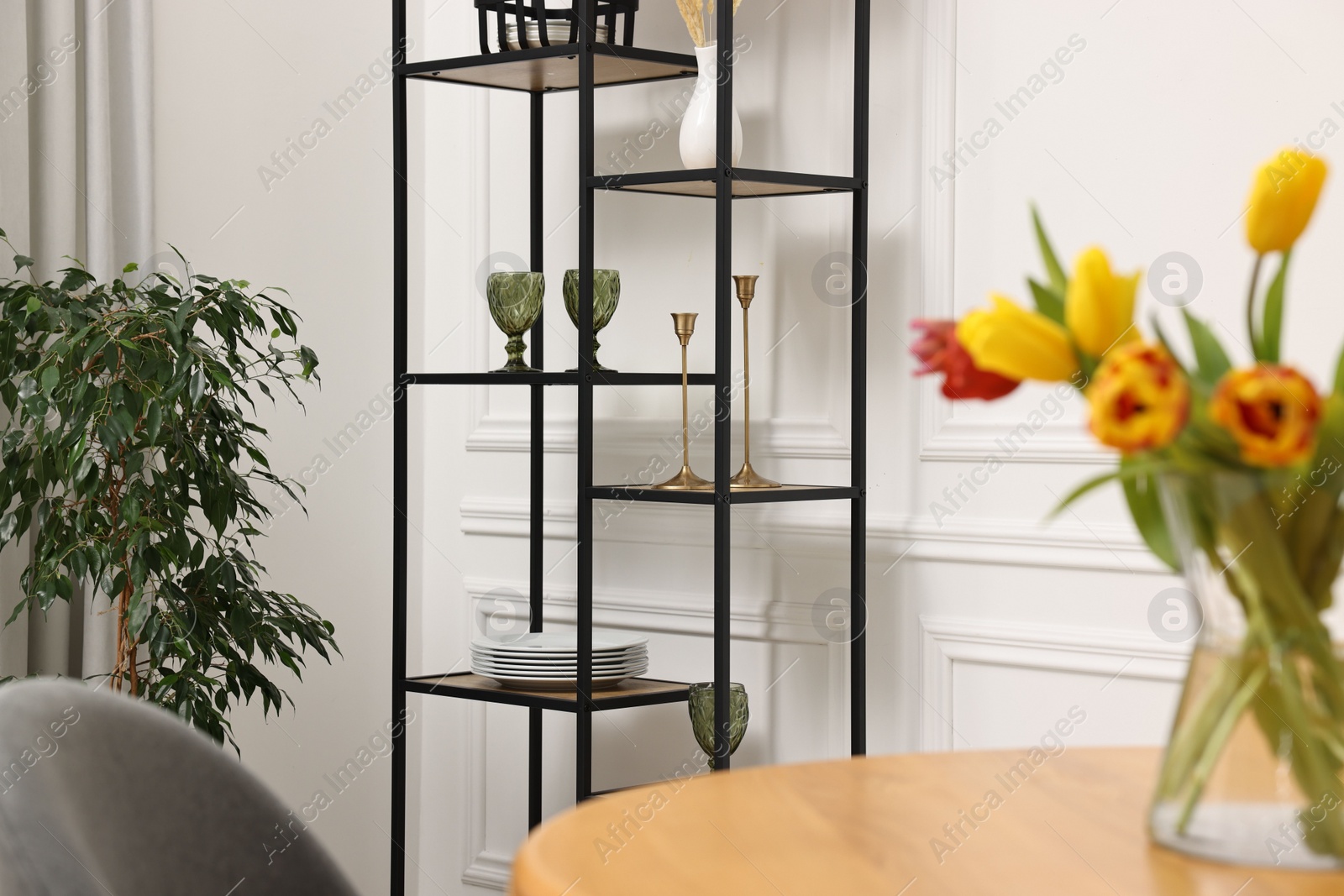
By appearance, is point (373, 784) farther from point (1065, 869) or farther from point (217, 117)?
point (1065, 869)

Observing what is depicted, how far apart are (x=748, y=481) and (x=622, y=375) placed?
29 centimetres

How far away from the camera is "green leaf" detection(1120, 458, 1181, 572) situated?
0.84m

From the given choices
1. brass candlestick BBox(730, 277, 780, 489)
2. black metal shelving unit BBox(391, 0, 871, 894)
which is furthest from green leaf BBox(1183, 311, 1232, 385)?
brass candlestick BBox(730, 277, 780, 489)

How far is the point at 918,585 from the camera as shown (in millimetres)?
2422

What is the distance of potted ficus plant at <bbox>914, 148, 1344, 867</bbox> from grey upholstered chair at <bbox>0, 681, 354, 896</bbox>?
2.27 ft

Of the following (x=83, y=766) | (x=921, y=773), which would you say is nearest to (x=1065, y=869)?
(x=921, y=773)

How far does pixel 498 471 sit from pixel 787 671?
85 cm

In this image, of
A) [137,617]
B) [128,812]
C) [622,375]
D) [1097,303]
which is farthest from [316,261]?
[1097,303]

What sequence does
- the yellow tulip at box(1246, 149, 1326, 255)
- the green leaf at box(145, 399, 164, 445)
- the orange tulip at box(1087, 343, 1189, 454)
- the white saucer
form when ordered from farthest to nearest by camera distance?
the white saucer < the green leaf at box(145, 399, 164, 445) < the yellow tulip at box(1246, 149, 1326, 255) < the orange tulip at box(1087, 343, 1189, 454)

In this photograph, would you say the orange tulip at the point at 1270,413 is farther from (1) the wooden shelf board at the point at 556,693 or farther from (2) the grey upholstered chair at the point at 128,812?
(1) the wooden shelf board at the point at 556,693

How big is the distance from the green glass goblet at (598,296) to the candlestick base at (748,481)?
0.30 m

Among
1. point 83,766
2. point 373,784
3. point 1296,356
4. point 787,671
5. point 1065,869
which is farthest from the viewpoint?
point 373,784

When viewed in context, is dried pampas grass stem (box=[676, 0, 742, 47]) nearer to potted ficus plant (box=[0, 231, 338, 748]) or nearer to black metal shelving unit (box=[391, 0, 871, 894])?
black metal shelving unit (box=[391, 0, 871, 894])

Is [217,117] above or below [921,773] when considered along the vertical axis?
above
